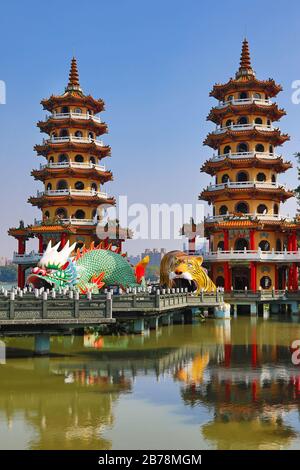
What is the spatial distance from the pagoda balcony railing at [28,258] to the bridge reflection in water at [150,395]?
19861 millimetres

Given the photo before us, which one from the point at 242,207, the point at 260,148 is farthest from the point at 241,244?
the point at 260,148

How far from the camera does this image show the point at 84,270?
30500 mm

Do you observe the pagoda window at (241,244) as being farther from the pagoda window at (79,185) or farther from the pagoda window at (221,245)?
the pagoda window at (79,185)

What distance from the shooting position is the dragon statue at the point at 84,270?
90.7ft

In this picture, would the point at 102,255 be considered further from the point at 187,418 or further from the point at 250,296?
the point at 187,418

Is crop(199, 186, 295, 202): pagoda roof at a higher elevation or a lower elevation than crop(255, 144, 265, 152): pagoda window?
lower

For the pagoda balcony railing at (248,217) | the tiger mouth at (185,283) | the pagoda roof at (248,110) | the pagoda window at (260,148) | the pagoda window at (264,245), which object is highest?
the pagoda roof at (248,110)

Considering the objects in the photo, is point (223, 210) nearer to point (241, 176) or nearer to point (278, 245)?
point (241, 176)

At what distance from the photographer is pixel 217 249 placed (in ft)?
147

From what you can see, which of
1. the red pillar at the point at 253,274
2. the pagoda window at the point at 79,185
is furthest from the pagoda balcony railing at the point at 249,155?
the pagoda window at the point at 79,185

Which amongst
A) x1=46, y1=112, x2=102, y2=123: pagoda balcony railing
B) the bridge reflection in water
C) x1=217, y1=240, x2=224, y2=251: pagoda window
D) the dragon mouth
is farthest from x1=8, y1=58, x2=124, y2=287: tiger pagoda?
the bridge reflection in water

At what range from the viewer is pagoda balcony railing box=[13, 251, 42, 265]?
44.8 m

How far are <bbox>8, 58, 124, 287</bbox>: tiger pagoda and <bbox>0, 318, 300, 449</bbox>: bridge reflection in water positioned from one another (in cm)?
2033

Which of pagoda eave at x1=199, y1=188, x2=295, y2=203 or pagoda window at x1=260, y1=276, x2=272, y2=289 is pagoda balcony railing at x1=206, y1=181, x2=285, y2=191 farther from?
pagoda window at x1=260, y1=276, x2=272, y2=289
